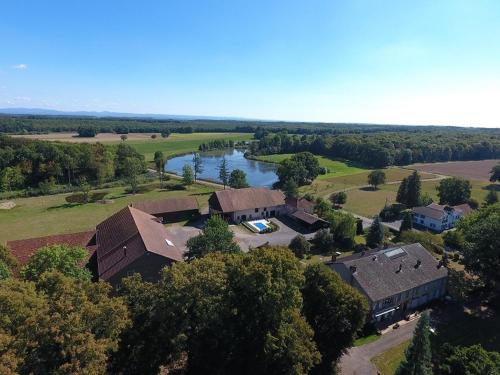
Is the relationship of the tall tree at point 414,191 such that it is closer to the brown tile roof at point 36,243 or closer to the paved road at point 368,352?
the paved road at point 368,352

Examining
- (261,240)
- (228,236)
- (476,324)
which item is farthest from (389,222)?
(228,236)

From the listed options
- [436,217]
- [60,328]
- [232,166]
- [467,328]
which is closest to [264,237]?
[467,328]

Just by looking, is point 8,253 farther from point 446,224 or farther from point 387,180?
point 387,180

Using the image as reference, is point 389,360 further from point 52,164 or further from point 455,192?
point 52,164

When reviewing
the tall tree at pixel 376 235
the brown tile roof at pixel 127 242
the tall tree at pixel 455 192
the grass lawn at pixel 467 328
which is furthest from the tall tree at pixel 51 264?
the tall tree at pixel 455 192

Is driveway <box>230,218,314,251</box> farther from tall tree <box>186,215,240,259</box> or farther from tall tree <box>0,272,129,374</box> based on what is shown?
tall tree <box>0,272,129,374</box>
